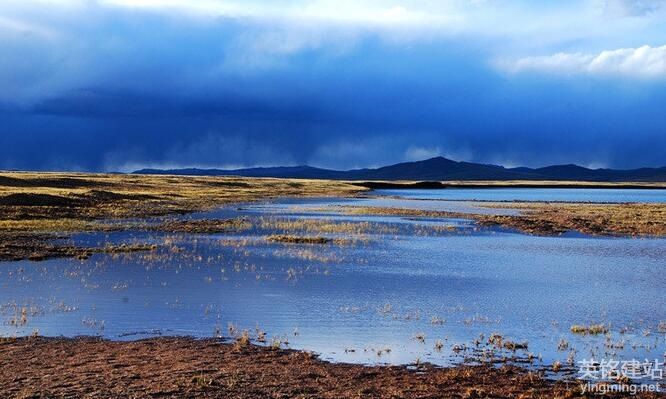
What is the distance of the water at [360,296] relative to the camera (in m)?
20.9

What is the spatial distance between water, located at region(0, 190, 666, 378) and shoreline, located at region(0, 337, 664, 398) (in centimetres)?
160

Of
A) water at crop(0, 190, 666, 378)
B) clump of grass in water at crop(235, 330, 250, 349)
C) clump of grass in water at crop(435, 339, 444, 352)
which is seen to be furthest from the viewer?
water at crop(0, 190, 666, 378)

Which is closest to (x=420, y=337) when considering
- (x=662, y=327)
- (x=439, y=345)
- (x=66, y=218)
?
(x=439, y=345)

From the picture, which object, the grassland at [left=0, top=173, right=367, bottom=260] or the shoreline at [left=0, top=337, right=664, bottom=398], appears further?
the grassland at [left=0, top=173, right=367, bottom=260]

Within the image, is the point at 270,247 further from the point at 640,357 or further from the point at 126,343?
the point at 640,357

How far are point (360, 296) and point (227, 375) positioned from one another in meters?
13.3

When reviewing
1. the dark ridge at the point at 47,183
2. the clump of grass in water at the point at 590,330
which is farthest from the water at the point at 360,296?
the dark ridge at the point at 47,183

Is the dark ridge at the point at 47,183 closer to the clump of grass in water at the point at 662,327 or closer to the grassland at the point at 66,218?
the grassland at the point at 66,218

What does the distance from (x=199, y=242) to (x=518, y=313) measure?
2976 centimetres

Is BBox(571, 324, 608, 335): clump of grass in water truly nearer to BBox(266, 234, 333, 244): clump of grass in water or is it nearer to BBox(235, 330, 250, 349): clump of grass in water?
BBox(235, 330, 250, 349): clump of grass in water

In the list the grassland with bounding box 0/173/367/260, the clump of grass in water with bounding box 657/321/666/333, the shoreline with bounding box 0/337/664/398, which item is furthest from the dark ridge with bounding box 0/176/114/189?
the clump of grass in water with bounding box 657/321/666/333

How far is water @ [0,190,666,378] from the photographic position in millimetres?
20875

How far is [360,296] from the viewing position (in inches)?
1120

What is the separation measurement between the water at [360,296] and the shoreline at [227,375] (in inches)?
62.8
